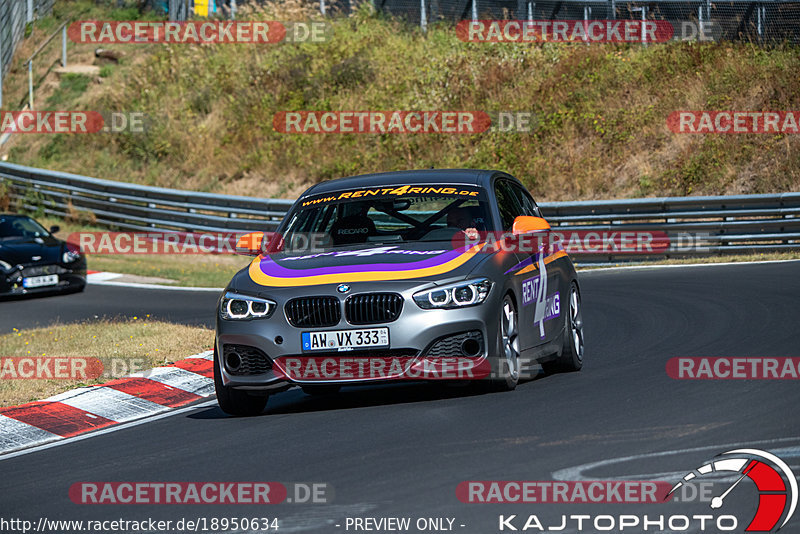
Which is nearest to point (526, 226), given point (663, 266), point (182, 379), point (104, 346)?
point (182, 379)

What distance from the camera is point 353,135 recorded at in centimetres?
2852

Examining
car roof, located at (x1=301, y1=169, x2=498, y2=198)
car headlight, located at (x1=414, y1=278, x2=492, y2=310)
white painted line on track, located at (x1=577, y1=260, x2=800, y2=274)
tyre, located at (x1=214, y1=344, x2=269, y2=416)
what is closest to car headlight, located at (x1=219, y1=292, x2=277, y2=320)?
tyre, located at (x1=214, y1=344, x2=269, y2=416)

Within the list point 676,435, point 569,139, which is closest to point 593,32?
point 569,139

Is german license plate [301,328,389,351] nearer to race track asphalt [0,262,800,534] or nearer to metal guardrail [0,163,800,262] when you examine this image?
race track asphalt [0,262,800,534]

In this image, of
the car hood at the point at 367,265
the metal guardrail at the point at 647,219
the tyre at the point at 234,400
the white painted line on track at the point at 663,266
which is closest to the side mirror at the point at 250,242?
the car hood at the point at 367,265

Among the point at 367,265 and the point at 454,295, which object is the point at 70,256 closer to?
the point at 367,265

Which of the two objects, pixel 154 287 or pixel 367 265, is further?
pixel 154 287

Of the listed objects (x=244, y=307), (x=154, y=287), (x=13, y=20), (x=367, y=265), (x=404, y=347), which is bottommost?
(x=154, y=287)

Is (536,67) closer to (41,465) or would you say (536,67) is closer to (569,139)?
(569,139)

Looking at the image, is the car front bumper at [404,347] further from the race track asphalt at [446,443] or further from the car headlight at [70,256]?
the car headlight at [70,256]

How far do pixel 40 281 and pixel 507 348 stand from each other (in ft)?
42.2

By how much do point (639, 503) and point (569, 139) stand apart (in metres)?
20.7

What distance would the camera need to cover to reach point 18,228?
2041 centimetres

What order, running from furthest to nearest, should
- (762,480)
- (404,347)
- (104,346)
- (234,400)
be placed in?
(104,346), (234,400), (404,347), (762,480)
